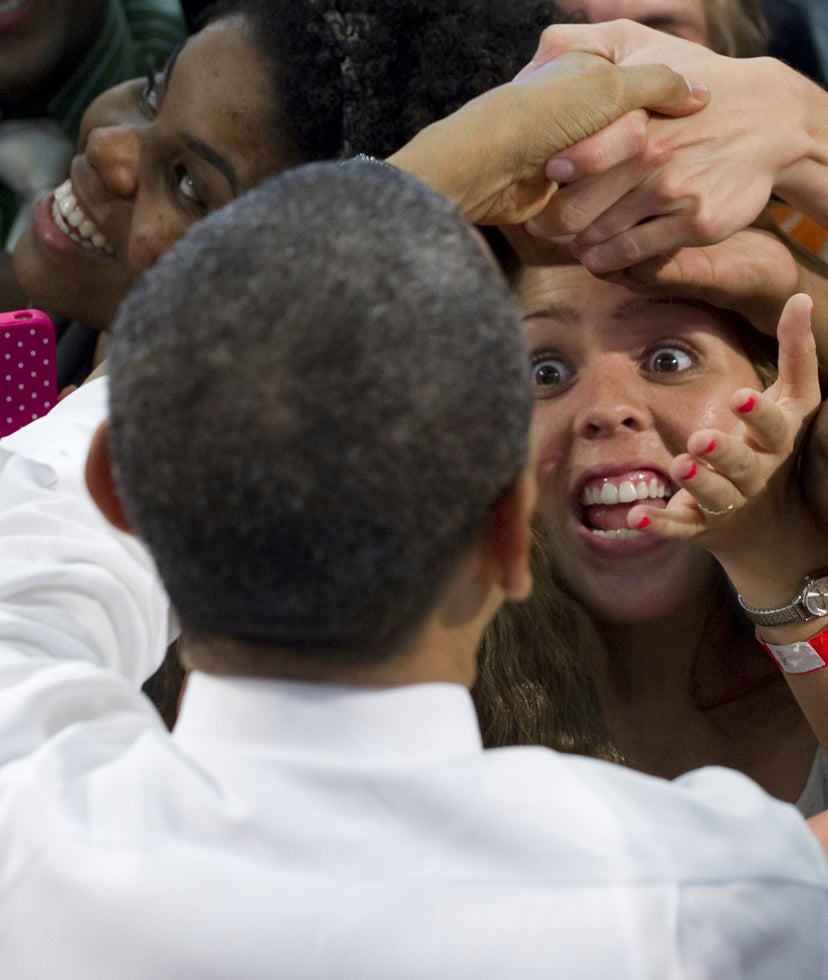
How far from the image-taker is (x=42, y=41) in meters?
1.93

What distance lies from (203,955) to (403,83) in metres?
1.01

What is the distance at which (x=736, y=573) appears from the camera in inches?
44.0

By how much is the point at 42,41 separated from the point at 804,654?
1.43 meters

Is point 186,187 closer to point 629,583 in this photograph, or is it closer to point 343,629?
point 629,583

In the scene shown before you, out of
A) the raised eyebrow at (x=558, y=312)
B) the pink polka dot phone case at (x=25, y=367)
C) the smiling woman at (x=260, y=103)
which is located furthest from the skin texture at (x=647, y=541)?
the pink polka dot phone case at (x=25, y=367)

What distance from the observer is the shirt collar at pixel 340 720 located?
0.59 metres

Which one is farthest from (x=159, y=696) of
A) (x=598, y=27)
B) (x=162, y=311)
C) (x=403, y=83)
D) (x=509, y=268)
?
(x=162, y=311)

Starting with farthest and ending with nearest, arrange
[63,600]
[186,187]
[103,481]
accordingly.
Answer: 1. [186,187]
2. [63,600]
3. [103,481]

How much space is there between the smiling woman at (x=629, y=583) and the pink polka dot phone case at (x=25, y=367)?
465 millimetres

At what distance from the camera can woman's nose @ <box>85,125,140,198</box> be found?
1.59 m

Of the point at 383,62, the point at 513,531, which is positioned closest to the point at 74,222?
the point at 383,62

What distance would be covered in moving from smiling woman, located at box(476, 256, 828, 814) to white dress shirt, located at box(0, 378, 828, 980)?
2.20 ft

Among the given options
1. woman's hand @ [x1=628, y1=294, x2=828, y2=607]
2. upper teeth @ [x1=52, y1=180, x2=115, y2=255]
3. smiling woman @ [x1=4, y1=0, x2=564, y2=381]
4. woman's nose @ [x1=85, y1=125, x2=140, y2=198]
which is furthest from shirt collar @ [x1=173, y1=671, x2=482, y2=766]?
upper teeth @ [x1=52, y1=180, x2=115, y2=255]

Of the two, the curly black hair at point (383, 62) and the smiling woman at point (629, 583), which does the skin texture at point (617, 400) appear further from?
the curly black hair at point (383, 62)
